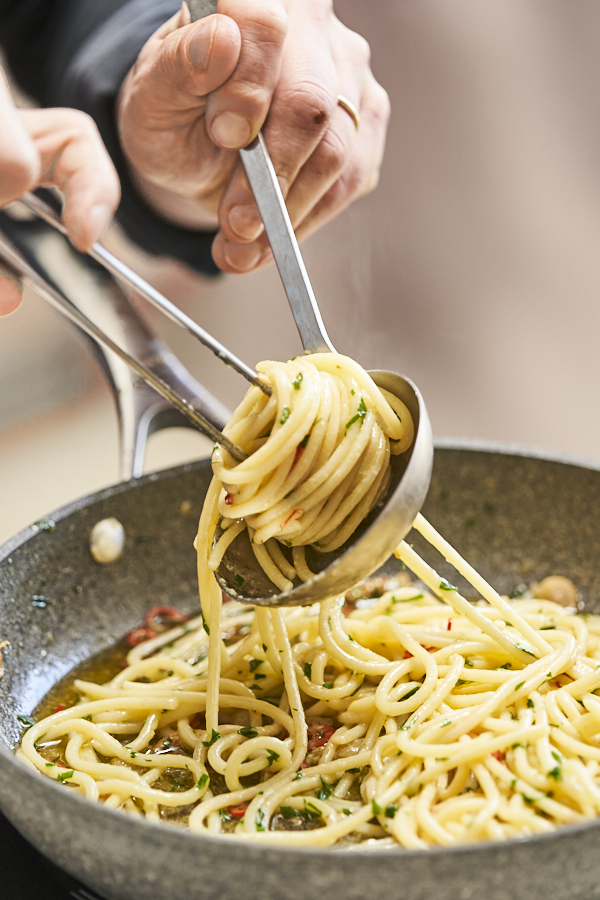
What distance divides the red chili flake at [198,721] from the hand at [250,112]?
140cm

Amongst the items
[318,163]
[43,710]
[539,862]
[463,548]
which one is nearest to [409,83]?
[318,163]

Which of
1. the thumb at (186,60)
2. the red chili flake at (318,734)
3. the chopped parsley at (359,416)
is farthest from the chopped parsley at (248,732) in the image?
the thumb at (186,60)

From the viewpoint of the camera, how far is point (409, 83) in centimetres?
498

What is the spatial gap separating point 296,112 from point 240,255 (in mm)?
511

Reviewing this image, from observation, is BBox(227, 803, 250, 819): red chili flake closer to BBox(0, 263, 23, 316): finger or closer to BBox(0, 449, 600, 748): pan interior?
BBox(0, 449, 600, 748): pan interior

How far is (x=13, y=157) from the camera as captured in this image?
126cm

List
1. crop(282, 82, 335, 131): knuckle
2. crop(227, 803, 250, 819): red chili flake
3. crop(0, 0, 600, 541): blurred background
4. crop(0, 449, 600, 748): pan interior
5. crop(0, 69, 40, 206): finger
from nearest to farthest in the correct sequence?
crop(0, 69, 40, 206): finger, crop(227, 803, 250, 819): red chili flake, crop(282, 82, 335, 131): knuckle, crop(0, 449, 600, 748): pan interior, crop(0, 0, 600, 541): blurred background

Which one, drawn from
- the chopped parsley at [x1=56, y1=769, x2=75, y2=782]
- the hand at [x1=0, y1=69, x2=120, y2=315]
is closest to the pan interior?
the chopped parsley at [x1=56, y1=769, x2=75, y2=782]

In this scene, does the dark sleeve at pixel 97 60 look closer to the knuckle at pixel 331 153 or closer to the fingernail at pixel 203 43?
the fingernail at pixel 203 43

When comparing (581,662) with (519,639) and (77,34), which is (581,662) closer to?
(519,639)

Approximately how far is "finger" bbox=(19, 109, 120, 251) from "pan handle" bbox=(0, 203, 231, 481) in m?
0.49

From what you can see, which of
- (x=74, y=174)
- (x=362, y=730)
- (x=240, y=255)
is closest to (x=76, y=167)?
(x=74, y=174)

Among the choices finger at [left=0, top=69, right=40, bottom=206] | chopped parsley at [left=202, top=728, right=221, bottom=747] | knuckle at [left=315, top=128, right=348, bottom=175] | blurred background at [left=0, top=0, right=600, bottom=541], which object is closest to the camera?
finger at [left=0, top=69, right=40, bottom=206]

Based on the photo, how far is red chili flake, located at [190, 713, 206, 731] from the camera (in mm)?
2154
